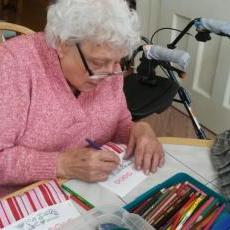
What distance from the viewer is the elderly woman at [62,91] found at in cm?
99

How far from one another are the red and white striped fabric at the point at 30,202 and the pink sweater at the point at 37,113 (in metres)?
0.05

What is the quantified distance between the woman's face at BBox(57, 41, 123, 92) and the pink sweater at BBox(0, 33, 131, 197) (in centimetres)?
3

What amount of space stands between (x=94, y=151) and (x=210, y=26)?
913 mm

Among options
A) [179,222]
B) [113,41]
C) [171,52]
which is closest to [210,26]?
[171,52]

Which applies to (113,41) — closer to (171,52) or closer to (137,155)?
(137,155)

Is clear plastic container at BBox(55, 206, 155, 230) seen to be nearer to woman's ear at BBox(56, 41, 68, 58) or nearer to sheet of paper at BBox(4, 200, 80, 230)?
sheet of paper at BBox(4, 200, 80, 230)

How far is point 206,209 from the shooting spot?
0.89 meters

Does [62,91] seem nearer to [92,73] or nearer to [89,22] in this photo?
[92,73]

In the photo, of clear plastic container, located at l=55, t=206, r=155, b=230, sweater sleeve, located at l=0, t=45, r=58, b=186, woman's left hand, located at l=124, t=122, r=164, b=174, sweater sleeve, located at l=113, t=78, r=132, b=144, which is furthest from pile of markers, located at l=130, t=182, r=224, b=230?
sweater sleeve, located at l=113, t=78, r=132, b=144

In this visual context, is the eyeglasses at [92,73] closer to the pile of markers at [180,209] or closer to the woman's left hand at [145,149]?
the woman's left hand at [145,149]

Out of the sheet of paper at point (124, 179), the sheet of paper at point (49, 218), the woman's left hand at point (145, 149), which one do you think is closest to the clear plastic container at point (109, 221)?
the sheet of paper at point (49, 218)

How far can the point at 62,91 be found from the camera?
109 centimetres

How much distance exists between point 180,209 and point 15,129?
1.64ft

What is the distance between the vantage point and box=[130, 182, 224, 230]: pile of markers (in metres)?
0.85
